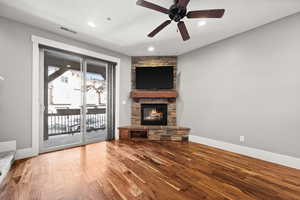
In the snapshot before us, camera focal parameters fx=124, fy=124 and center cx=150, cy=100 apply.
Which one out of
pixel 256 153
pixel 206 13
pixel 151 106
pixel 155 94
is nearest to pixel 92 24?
pixel 206 13

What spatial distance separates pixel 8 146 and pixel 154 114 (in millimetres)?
3423

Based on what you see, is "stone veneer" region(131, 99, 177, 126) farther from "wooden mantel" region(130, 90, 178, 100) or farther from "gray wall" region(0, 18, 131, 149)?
"gray wall" region(0, 18, 131, 149)

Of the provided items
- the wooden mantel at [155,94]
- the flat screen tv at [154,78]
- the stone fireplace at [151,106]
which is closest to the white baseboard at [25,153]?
the stone fireplace at [151,106]

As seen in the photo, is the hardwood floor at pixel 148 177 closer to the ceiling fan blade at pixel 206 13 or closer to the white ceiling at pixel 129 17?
the ceiling fan blade at pixel 206 13

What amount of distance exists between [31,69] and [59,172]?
7.04ft

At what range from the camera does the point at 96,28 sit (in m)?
2.68

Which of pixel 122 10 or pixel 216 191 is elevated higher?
pixel 122 10

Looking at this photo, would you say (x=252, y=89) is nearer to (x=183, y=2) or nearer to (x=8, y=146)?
(x=183, y=2)

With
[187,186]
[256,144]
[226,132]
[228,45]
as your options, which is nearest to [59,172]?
[187,186]

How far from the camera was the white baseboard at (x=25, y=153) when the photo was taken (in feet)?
7.93

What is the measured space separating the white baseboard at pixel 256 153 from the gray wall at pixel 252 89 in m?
0.09

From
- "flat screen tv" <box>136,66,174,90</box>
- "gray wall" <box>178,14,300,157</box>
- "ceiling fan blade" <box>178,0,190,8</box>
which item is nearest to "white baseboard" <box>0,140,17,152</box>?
"flat screen tv" <box>136,66,174,90</box>

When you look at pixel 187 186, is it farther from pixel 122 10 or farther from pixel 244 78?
pixel 122 10

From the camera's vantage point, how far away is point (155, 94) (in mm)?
4023
